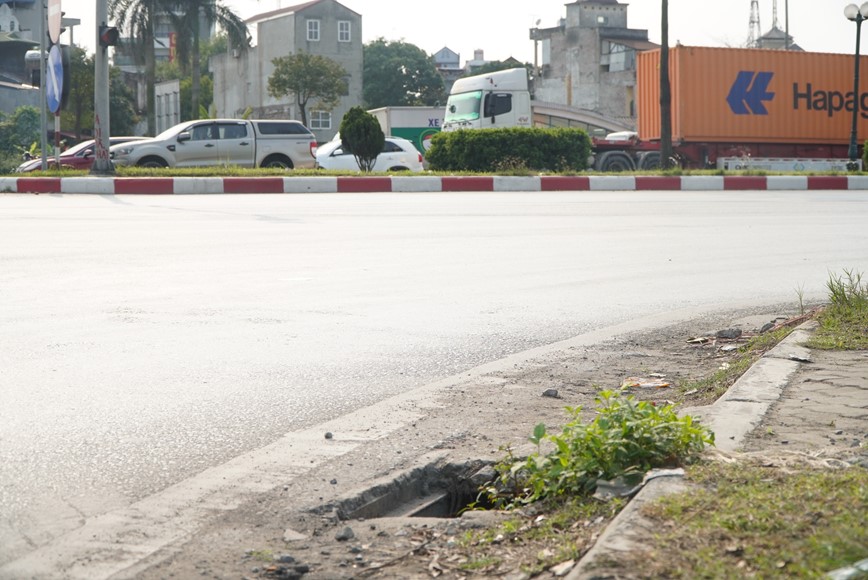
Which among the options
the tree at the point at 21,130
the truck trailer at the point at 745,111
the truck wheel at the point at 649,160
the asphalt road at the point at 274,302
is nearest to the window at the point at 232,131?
the truck trailer at the point at 745,111

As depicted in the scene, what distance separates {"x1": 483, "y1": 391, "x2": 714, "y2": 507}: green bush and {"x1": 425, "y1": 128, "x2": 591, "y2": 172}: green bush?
1887 cm

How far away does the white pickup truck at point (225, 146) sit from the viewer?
24250 mm

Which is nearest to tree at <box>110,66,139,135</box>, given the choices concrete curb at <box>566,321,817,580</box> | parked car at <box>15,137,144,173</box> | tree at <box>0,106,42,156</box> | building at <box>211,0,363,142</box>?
building at <box>211,0,363,142</box>

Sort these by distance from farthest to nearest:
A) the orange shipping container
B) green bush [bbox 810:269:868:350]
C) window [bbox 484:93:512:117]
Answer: the orange shipping container → window [bbox 484:93:512:117] → green bush [bbox 810:269:868:350]

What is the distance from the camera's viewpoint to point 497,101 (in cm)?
2914

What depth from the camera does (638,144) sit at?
31.0m

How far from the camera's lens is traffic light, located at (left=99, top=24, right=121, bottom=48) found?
18375 millimetres

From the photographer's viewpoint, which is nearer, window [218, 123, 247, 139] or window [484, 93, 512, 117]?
window [218, 123, 247, 139]

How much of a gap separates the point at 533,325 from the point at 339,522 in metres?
3.22

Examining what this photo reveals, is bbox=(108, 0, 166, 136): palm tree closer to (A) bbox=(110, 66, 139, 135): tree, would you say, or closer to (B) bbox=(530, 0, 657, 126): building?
(A) bbox=(110, 66, 139, 135): tree

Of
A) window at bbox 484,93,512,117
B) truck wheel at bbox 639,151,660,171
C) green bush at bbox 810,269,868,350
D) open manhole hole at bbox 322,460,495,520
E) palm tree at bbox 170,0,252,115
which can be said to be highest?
palm tree at bbox 170,0,252,115

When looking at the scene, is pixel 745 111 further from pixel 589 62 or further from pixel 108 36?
pixel 589 62

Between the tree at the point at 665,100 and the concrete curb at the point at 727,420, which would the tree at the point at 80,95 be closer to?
the tree at the point at 665,100

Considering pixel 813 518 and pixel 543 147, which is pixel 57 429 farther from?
pixel 543 147
